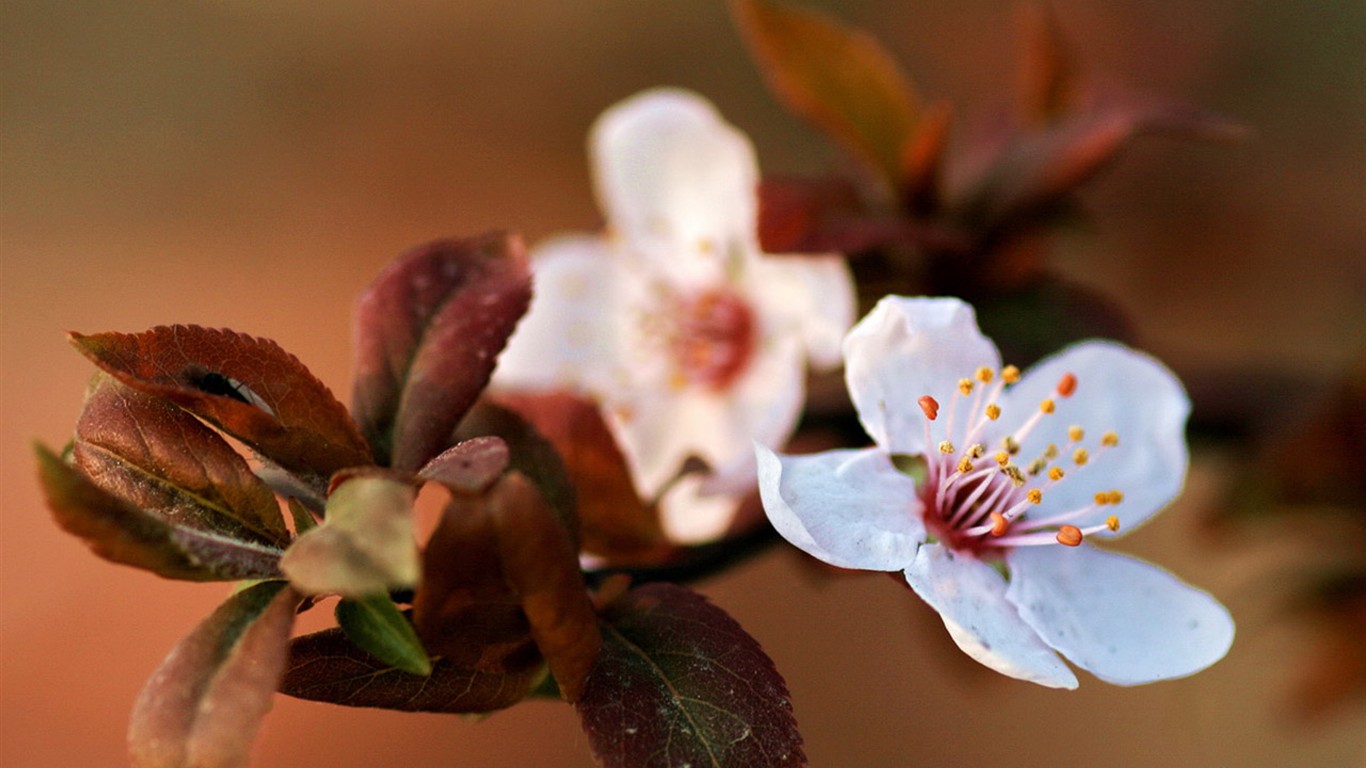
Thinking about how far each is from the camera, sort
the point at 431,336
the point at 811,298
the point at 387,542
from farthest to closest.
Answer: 1. the point at 811,298
2. the point at 431,336
3. the point at 387,542

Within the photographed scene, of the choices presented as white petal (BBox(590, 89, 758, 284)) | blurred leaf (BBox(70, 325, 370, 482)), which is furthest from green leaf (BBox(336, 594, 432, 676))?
white petal (BBox(590, 89, 758, 284))

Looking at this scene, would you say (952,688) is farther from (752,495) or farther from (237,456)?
(237,456)

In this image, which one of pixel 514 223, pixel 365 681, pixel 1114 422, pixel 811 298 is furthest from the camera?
pixel 514 223

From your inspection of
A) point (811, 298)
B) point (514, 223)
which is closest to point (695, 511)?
point (811, 298)

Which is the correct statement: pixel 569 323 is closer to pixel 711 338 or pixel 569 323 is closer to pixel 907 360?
pixel 711 338

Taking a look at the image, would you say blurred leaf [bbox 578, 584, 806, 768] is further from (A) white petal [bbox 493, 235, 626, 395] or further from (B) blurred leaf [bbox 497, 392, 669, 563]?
(A) white petal [bbox 493, 235, 626, 395]

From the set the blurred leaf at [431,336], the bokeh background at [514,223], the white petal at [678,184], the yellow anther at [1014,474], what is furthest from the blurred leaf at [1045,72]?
the blurred leaf at [431,336]

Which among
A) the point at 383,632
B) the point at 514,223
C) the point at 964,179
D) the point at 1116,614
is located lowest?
the point at 514,223
